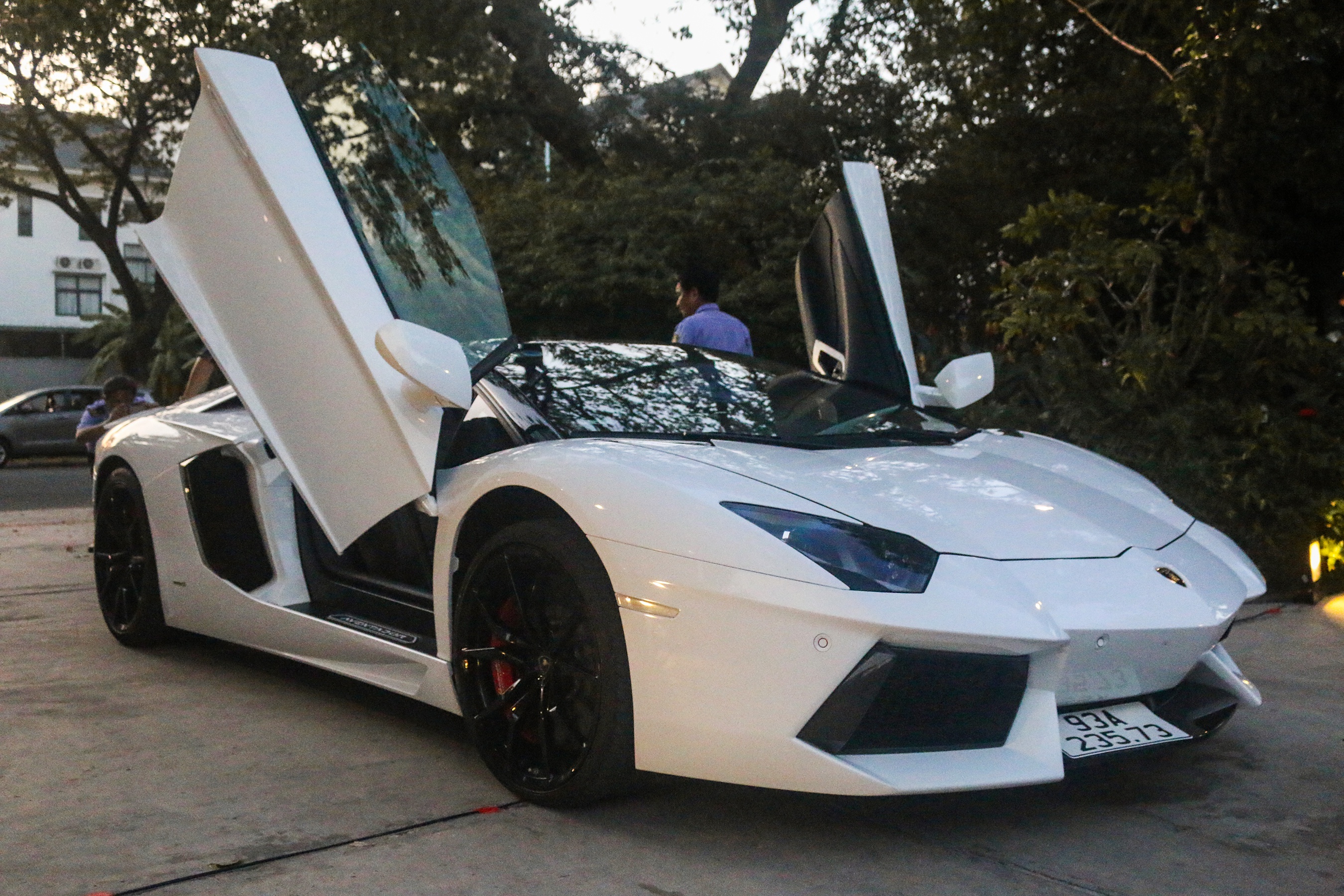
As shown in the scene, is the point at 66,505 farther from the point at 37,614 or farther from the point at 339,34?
the point at 37,614

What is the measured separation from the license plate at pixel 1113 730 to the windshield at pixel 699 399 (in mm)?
1002

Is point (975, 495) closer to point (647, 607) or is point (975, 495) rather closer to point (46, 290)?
point (647, 607)

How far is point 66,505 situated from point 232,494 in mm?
10792

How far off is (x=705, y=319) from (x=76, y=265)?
1893 inches

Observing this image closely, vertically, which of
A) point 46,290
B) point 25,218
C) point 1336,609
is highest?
point 25,218

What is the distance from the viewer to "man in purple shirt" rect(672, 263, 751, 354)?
22.0ft

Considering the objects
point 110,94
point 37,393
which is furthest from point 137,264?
point 110,94

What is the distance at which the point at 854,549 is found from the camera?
293 cm

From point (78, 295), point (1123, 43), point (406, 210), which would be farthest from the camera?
point (78, 295)

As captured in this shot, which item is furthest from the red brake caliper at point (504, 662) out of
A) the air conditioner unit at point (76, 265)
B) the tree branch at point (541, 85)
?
the air conditioner unit at point (76, 265)

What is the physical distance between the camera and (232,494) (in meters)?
4.56

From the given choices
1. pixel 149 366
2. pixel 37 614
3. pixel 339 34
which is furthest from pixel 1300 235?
pixel 149 366

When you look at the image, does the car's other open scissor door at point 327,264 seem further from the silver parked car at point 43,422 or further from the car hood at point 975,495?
the silver parked car at point 43,422

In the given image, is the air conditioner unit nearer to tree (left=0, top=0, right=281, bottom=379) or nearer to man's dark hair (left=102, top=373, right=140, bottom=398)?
tree (left=0, top=0, right=281, bottom=379)
